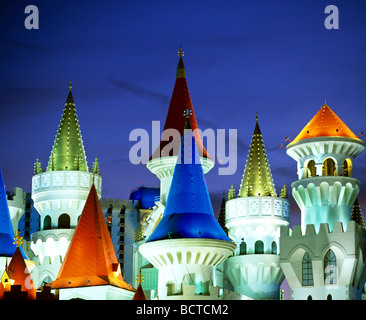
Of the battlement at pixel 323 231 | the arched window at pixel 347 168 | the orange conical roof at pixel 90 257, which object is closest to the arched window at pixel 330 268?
the battlement at pixel 323 231

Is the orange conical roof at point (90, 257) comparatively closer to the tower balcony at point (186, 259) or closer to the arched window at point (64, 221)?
the tower balcony at point (186, 259)

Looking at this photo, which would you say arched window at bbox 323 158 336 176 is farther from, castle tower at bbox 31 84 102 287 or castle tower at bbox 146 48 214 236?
castle tower at bbox 31 84 102 287

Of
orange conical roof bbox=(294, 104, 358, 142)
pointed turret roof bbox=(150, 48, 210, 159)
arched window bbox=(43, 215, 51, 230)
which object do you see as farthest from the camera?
arched window bbox=(43, 215, 51, 230)

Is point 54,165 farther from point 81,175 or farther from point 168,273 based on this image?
point 168,273

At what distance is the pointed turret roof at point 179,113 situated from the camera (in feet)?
178

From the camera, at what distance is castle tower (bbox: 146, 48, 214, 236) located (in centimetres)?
5400

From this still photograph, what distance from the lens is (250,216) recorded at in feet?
180

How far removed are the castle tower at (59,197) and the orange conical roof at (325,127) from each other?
1081 cm

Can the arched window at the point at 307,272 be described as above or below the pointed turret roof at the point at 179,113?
below

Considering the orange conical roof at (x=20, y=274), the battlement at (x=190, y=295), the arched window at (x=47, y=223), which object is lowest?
the battlement at (x=190, y=295)

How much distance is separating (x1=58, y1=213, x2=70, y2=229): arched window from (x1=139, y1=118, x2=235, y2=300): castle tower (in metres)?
8.27

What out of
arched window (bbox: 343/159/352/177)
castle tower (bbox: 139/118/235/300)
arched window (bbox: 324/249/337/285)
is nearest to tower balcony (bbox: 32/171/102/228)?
castle tower (bbox: 139/118/235/300)
